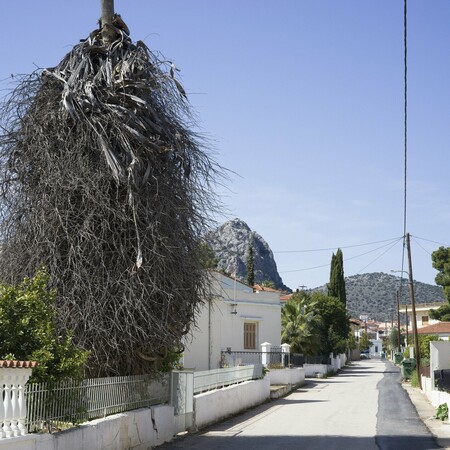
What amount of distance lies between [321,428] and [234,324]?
20.7 meters

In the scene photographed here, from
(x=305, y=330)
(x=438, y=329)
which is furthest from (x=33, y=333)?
(x=438, y=329)

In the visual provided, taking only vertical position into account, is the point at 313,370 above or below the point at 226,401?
below

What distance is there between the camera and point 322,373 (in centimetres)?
5712

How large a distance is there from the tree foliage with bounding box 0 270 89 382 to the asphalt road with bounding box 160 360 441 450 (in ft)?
17.9

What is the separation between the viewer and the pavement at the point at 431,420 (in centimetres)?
1842

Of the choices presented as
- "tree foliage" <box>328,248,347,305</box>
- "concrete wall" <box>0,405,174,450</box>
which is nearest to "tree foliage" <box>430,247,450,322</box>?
"tree foliage" <box>328,248,347,305</box>

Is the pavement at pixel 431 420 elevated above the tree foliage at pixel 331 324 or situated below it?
below

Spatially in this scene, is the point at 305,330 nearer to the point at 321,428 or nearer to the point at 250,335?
the point at 250,335

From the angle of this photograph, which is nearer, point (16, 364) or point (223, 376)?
point (16, 364)

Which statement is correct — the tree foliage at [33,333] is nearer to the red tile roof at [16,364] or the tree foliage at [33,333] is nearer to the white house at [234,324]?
the red tile roof at [16,364]

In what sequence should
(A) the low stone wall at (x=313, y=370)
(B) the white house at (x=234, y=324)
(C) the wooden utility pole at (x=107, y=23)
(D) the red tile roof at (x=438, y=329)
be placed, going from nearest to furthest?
1. (C) the wooden utility pole at (x=107, y=23)
2. (B) the white house at (x=234, y=324)
3. (A) the low stone wall at (x=313, y=370)
4. (D) the red tile roof at (x=438, y=329)

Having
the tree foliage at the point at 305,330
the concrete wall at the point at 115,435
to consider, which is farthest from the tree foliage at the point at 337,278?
the concrete wall at the point at 115,435

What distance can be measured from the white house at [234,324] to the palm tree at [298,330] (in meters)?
8.45

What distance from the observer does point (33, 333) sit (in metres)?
11.6
